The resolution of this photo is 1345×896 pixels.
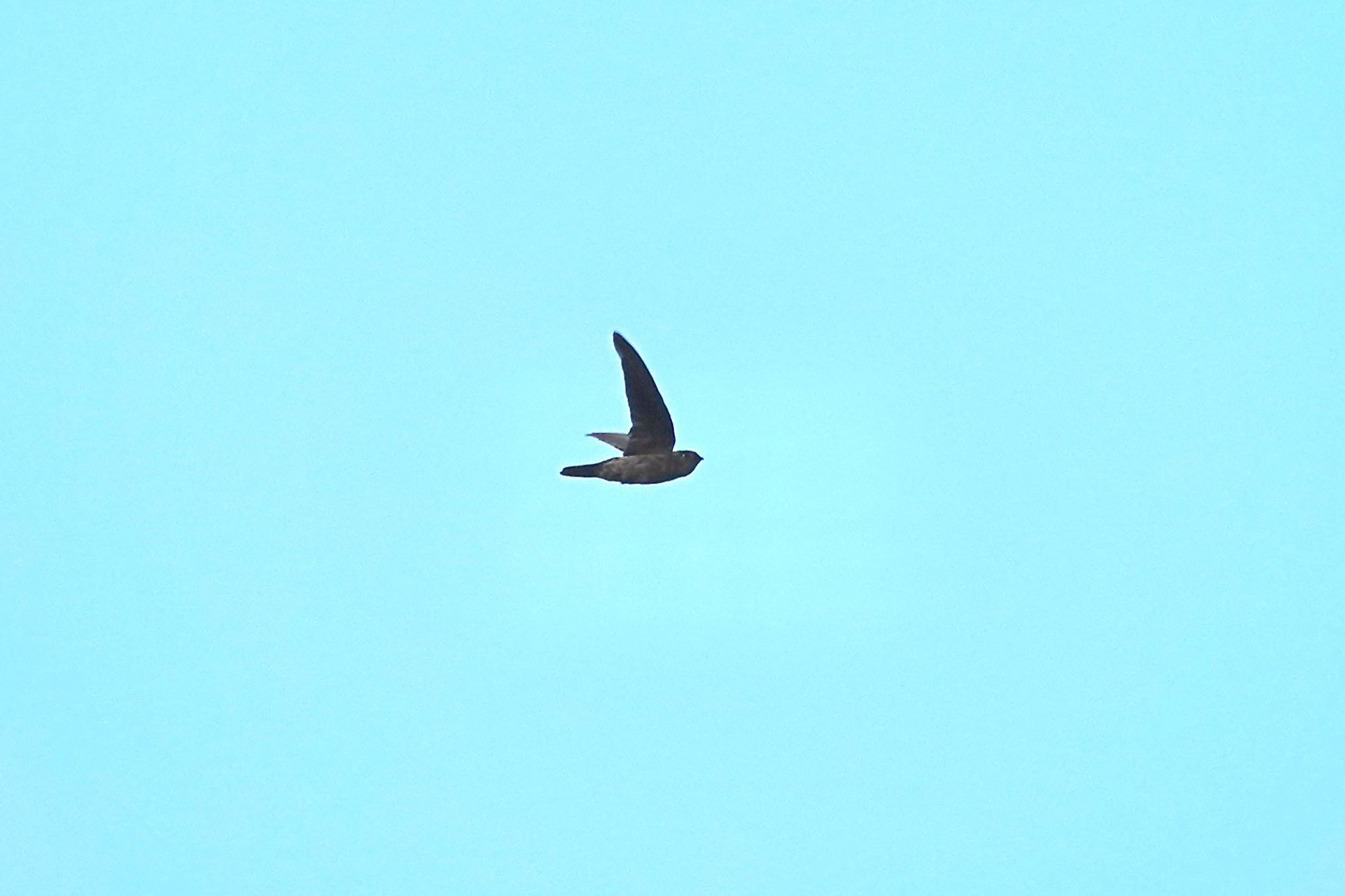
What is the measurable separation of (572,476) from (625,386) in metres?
2.80

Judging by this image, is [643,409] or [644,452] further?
[644,452]

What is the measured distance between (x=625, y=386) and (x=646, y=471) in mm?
2490

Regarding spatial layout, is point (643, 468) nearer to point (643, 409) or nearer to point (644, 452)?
point (644, 452)

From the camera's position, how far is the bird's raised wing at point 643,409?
47.8 meters

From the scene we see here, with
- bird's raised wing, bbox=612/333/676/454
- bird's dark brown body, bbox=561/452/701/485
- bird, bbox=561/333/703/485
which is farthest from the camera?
bird's dark brown body, bbox=561/452/701/485

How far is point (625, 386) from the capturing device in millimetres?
48719

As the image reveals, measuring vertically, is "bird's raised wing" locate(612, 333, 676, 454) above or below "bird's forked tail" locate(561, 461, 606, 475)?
above

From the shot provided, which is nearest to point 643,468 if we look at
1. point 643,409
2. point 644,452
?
point 644,452

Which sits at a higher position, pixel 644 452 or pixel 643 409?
pixel 643 409

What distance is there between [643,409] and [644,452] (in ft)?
4.85

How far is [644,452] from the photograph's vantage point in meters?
49.9

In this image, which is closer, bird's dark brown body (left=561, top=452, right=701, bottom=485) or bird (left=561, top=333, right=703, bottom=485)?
bird (left=561, top=333, right=703, bottom=485)

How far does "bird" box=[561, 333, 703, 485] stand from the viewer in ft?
160

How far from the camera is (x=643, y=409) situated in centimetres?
4888
